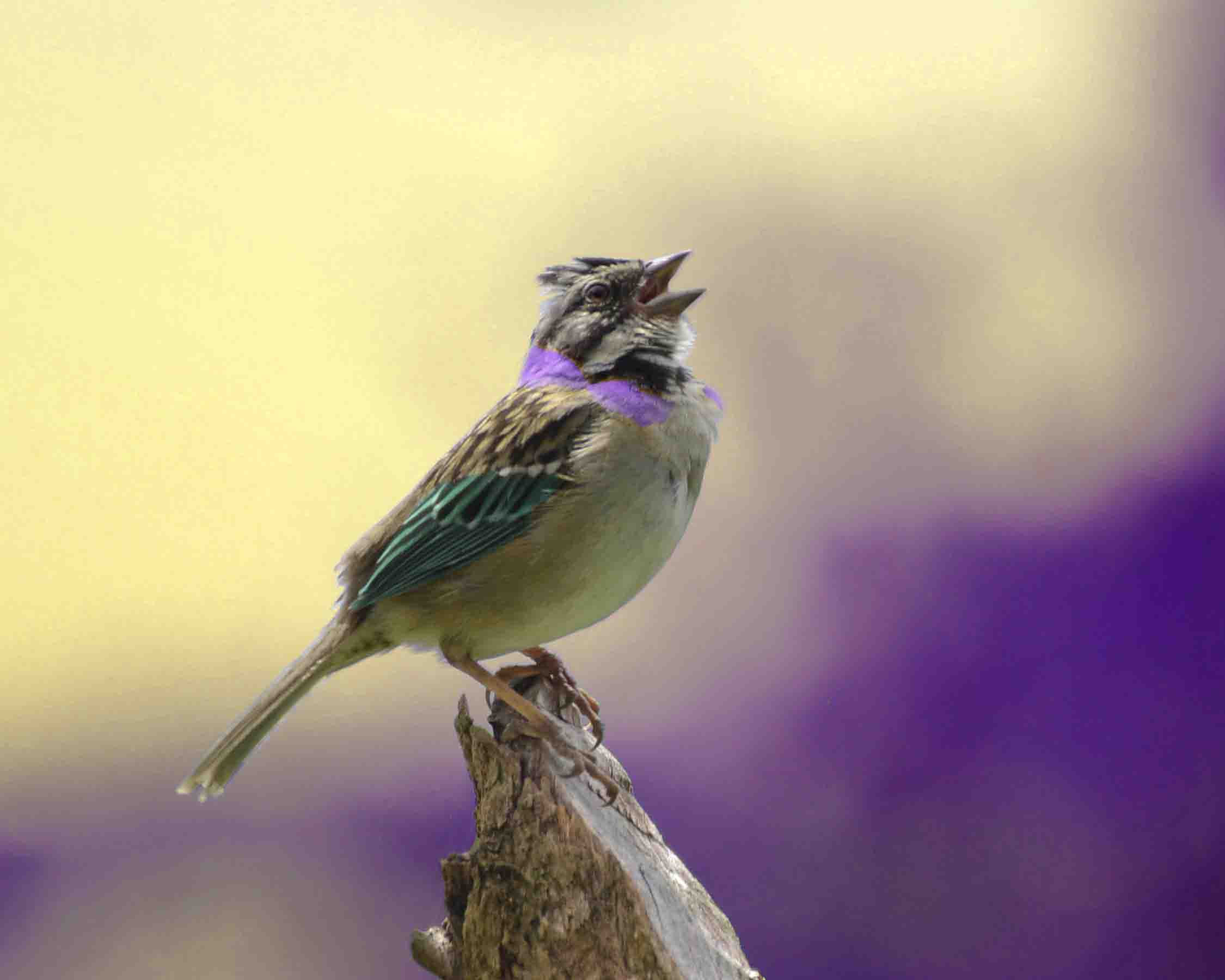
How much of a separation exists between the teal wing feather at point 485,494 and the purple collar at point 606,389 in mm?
52

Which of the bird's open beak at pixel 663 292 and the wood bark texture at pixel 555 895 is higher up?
the bird's open beak at pixel 663 292

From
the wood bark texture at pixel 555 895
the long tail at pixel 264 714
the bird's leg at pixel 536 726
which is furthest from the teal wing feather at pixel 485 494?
the wood bark texture at pixel 555 895

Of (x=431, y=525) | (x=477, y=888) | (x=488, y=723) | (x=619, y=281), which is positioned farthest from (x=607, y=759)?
(x=619, y=281)

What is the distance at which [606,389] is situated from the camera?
14.1ft

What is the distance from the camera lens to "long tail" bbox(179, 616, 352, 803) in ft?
14.0

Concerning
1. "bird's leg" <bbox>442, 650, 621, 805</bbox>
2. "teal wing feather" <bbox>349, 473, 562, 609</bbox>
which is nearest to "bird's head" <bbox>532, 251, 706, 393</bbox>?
"teal wing feather" <bbox>349, 473, 562, 609</bbox>

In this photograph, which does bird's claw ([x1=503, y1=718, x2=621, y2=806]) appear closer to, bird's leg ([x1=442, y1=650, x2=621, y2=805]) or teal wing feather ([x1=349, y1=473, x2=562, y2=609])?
bird's leg ([x1=442, y1=650, x2=621, y2=805])

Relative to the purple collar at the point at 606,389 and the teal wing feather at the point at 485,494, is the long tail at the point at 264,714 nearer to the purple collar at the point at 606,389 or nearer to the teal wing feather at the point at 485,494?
the teal wing feather at the point at 485,494

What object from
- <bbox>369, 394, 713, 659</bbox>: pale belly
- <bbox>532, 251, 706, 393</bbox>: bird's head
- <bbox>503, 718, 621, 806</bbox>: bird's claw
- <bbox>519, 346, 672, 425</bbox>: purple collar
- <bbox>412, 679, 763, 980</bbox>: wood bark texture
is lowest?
<bbox>412, 679, 763, 980</bbox>: wood bark texture

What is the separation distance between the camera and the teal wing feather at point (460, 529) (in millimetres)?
4137

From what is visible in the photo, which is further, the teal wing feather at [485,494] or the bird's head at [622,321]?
the bird's head at [622,321]

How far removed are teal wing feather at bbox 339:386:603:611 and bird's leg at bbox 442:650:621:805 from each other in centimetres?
32

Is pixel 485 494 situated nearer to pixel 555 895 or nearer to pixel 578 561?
pixel 578 561

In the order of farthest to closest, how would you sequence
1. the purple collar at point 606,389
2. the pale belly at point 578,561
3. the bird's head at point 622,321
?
the bird's head at point 622,321, the purple collar at point 606,389, the pale belly at point 578,561
